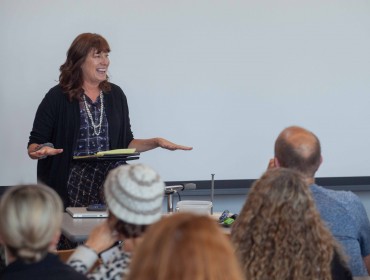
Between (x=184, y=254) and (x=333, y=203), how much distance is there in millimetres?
1720

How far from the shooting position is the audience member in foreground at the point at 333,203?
311cm

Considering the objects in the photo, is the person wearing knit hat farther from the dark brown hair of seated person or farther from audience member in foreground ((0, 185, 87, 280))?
the dark brown hair of seated person

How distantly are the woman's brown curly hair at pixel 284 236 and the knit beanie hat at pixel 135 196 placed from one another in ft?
1.00

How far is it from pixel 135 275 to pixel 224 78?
4.16m

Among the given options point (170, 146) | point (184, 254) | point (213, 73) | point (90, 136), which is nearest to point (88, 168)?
point (90, 136)

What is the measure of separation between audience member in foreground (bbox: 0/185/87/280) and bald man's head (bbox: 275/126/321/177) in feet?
4.08

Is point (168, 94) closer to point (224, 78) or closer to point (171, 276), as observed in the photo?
point (224, 78)

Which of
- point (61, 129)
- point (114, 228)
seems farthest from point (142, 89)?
point (114, 228)

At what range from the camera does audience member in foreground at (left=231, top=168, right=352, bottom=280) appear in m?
2.44

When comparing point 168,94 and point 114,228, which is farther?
point 168,94

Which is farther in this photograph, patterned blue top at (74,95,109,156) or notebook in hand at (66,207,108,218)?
patterned blue top at (74,95,109,156)

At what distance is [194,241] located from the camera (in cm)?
151

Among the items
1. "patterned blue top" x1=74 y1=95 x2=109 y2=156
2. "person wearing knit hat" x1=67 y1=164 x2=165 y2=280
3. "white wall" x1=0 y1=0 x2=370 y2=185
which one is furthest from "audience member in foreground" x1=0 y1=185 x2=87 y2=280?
"white wall" x1=0 y1=0 x2=370 y2=185

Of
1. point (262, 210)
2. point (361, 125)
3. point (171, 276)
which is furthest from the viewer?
point (361, 125)
